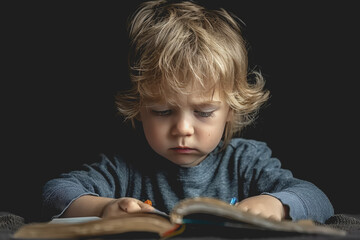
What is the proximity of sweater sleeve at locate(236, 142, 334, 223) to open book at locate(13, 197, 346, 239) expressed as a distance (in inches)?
14.1

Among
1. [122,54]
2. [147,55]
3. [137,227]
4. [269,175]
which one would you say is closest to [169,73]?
[147,55]

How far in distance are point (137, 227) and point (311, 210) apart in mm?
629

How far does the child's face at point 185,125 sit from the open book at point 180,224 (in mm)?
490

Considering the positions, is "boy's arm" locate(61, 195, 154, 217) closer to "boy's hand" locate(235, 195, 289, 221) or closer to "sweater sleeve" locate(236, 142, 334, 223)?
"boy's hand" locate(235, 195, 289, 221)

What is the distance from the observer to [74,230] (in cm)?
112

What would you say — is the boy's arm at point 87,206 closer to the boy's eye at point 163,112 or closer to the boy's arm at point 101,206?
the boy's arm at point 101,206

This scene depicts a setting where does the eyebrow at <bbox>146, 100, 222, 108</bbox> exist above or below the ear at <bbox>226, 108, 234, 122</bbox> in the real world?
above

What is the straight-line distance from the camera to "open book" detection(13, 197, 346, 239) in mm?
1089

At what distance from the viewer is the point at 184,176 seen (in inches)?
70.7

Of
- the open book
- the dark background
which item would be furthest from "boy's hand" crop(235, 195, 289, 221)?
the dark background

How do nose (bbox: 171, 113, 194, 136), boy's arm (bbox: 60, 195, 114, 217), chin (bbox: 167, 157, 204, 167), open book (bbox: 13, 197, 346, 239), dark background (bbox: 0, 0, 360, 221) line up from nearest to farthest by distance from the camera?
open book (bbox: 13, 197, 346, 239)
boy's arm (bbox: 60, 195, 114, 217)
nose (bbox: 171, 113, 194, 136)
chin (bbox: 167, 157, 204, 167)
dark background (bbox: 0, 0, 360, 221)

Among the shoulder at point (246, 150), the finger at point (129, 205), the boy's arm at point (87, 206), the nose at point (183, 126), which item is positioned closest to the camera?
the finger at point (129, 205)

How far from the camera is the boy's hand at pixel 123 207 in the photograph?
1355mm

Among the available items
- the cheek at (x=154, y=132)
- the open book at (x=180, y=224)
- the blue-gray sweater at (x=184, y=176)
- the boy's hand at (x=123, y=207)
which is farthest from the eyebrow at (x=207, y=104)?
the open book at (x=180, y=224)
